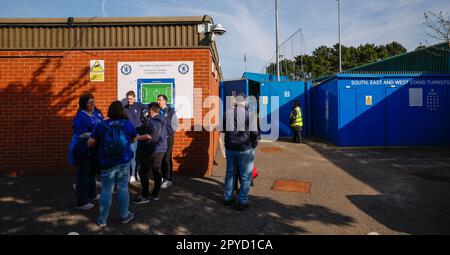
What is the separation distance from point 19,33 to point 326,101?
34.7ft

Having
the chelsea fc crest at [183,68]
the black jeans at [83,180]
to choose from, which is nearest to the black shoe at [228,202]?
the black jeans at [83,180]

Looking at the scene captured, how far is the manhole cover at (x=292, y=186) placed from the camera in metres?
6.51

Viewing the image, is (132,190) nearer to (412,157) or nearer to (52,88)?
(52,88)

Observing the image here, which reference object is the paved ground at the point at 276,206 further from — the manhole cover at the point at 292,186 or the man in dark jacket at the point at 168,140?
the man in dark jacket at the point at 168,140

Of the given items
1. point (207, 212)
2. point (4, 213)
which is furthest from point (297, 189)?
point (4, 213)

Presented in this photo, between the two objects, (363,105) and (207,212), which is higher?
(363,105)

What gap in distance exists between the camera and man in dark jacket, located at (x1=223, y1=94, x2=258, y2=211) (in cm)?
529

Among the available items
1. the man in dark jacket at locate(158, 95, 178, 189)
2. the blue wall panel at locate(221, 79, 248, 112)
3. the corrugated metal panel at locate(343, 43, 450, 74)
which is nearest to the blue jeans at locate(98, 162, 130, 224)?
the man in dark jacket at locate(158, 95, 178, 189)

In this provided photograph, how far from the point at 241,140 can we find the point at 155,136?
1.37 metres

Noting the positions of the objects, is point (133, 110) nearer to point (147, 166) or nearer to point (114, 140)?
point (147, 166)

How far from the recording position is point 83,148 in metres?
5.16

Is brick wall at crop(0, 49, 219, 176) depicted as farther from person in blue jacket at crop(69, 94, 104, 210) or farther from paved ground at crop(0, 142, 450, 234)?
person in blue jacket at crop(69, 94, 104, 210)

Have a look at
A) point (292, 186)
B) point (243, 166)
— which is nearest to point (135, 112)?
point (243, 166)

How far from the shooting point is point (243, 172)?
210 inches
